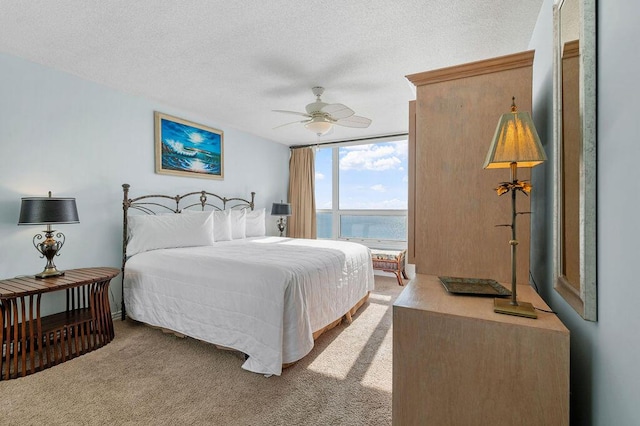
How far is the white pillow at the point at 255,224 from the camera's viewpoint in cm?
462

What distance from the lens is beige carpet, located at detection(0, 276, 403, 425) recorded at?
172 cm

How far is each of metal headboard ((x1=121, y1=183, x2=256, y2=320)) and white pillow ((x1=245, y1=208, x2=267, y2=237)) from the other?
1.40 ft

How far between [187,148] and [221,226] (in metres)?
1.20

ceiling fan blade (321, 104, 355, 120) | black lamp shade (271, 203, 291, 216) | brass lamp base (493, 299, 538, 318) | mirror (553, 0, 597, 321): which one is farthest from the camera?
black lamp shade (271, 203, 291, 216)

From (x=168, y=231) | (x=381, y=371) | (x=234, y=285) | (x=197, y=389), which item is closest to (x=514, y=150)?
(x=381, y=371)

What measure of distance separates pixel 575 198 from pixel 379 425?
1504 millimetres

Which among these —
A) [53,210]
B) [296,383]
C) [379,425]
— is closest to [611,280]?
[379,425]

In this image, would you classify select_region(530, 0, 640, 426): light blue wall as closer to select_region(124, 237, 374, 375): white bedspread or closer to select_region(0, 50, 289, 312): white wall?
select_region(124, 237, 374, 375): white bedspread

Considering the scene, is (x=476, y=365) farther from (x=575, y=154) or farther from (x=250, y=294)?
(x=250, y=294)

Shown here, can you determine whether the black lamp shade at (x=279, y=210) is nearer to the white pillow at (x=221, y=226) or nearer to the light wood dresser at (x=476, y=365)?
the white pillow at (x=221, y=226)

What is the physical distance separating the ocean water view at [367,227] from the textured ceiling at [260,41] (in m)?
2.56

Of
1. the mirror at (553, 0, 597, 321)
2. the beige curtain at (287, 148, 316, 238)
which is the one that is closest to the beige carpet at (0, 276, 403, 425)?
the mirror at (553, 0, 597, 321)

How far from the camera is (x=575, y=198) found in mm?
1026

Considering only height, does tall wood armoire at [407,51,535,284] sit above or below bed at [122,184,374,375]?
above
